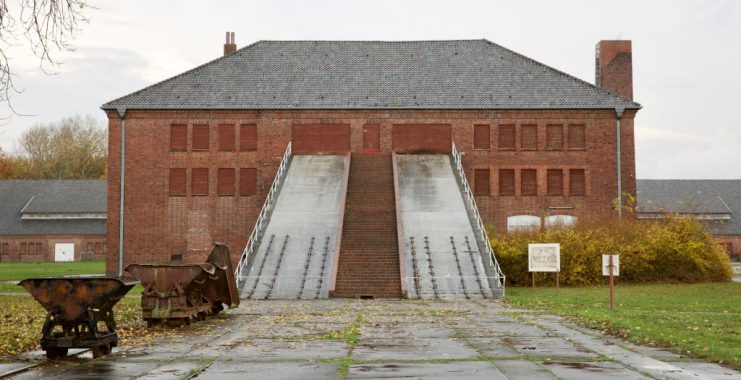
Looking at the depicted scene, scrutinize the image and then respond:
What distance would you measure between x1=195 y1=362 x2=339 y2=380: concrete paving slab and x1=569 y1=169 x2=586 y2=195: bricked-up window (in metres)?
34.2

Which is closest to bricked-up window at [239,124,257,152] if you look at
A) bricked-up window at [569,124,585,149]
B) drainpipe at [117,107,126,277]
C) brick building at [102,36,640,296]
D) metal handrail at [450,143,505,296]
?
brick building at [102,36,640,296]

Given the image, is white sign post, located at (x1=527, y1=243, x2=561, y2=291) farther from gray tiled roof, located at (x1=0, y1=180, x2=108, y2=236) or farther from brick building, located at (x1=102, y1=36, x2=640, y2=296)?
gray tiled roof, located at (x1=0, y1=180, x2=108, y2=236)

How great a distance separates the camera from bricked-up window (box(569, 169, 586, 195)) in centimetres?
4378

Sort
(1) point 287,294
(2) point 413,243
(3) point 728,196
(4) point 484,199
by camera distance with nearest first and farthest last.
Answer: (1) point 287,294
(2) point 413,243
(4) point 484,199
(3) point 728,196

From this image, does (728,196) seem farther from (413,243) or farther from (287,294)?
(287,294)

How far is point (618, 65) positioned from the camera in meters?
47.7

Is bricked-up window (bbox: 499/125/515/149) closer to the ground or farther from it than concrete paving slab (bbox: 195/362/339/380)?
farther from it

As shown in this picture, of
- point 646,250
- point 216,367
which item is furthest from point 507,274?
point 216,367

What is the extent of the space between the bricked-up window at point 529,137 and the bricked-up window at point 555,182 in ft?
4.93

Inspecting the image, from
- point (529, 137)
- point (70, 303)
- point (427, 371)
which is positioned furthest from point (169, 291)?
point (529, 137)

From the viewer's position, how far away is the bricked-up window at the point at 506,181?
4369cm

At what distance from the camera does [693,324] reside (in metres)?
16.2

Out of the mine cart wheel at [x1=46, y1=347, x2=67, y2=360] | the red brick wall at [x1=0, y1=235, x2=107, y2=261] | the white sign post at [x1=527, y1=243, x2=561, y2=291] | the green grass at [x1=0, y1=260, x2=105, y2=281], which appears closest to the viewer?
the mine cart wheel at [x1=46, y1=347, x2=67, y2=360]

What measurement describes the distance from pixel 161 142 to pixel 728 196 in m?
58.8
